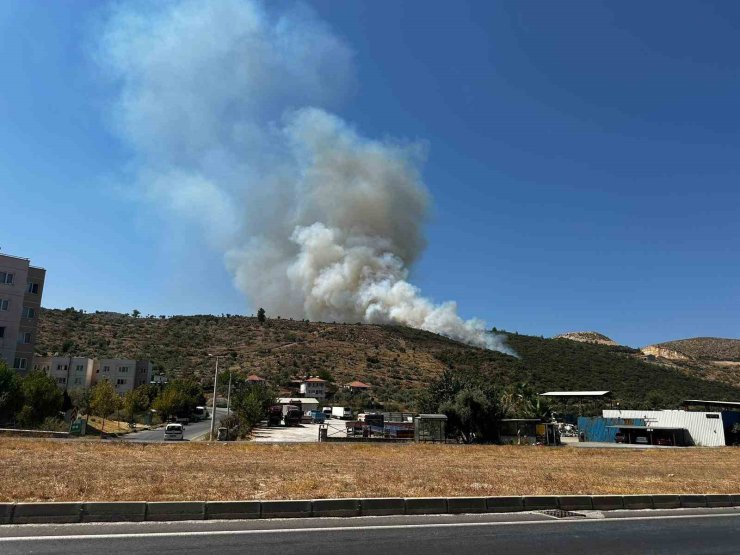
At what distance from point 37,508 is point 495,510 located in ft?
30.5

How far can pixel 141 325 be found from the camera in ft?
378

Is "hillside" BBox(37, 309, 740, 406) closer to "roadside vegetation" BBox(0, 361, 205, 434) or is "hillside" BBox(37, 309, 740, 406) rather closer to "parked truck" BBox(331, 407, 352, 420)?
"parked truck" BBox(331, 407, 352, 420)

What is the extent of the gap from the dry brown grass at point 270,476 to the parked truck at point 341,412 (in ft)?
152

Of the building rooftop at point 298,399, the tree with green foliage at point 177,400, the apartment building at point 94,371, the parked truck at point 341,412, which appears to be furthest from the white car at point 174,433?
the apartment building at point 94,371

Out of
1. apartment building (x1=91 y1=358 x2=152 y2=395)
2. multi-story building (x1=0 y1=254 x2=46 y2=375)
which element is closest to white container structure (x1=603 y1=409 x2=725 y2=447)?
multi-story building (x1=0 y1=254 x2=46 y2=375)

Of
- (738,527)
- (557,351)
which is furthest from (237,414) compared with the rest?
(557,351)

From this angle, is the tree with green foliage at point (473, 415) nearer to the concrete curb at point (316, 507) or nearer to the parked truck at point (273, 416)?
the parked truck at point (273, 416)

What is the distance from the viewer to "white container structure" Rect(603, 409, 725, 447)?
1946 inches

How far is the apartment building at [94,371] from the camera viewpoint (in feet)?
234

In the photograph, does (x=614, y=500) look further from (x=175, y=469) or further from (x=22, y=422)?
(x=22, y=422)

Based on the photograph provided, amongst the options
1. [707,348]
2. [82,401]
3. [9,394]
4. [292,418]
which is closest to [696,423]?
[292,418]

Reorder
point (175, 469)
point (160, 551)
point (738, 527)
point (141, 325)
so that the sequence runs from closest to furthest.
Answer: point (160, 551), point (738, 527), point (175, 469), point (141, 325)

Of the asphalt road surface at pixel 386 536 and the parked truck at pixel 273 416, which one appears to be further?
the parked truck at pixel 273 416

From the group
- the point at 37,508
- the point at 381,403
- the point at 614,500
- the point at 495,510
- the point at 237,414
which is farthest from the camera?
the point at 381,403
